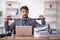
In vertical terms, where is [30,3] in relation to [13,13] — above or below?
above

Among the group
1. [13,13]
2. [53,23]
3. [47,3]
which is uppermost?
[47,3]

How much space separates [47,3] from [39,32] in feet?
14.5

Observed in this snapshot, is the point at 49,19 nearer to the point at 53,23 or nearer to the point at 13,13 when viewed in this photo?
the point at 53,23

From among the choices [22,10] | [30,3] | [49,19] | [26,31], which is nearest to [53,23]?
[49,19]

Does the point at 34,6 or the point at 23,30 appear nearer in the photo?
the point at 23,30

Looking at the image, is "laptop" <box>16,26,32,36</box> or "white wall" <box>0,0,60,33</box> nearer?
"laptop" <box>16,26,32,36</box>

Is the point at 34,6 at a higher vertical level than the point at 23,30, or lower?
higher

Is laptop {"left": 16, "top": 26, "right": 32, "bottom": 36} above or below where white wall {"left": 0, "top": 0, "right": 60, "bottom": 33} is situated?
below

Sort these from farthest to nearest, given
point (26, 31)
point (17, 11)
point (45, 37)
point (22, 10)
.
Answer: point (17, 11) < point (22, 10) < point (26, 31) < point (45, 37)

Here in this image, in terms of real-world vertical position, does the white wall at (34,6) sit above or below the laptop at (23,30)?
above

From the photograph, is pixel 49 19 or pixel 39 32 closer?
pixel 39 32

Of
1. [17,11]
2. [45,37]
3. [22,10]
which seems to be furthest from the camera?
[17,11]

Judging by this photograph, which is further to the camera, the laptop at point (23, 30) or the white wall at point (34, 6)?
the white wall at point (34, 6)

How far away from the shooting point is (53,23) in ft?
19.4
